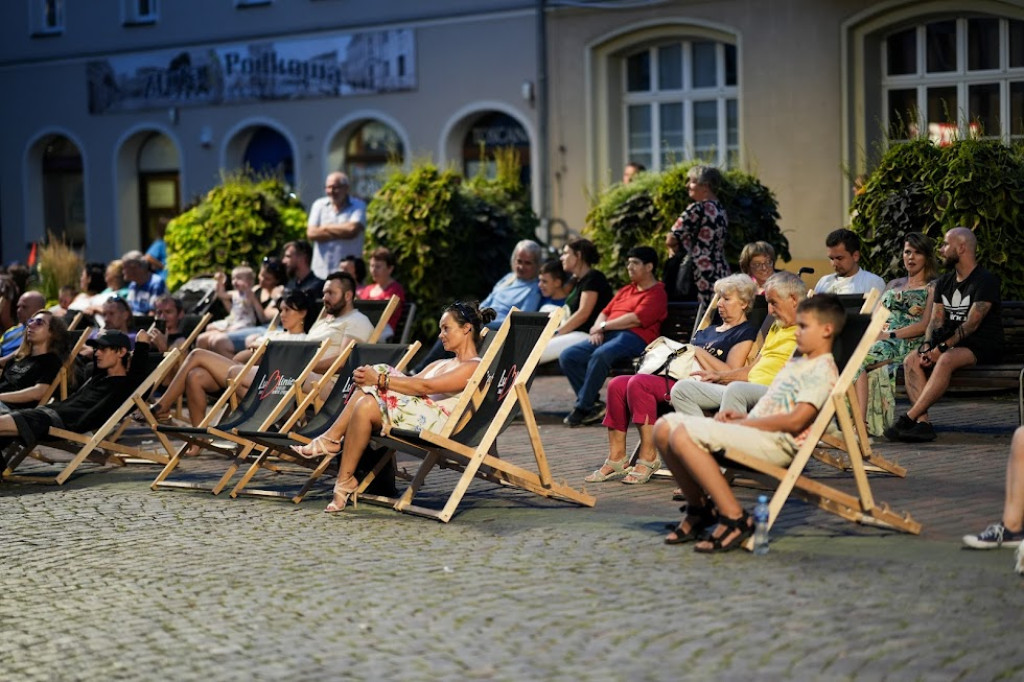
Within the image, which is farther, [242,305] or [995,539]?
[242,305]

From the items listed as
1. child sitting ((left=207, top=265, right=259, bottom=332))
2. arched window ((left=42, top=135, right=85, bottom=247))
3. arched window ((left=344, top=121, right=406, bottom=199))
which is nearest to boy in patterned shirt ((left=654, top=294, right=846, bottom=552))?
child sitting ((left=207, top=265, right=259, bottom=332))

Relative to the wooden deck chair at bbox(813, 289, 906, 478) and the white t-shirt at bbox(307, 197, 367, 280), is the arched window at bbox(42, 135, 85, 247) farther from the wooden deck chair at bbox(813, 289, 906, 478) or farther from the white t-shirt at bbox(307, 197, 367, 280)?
the wooden deck chair at bbox(813, 289, 906, 478)

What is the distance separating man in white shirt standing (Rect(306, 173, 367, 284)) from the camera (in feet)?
55.7

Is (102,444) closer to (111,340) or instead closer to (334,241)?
(111,340)

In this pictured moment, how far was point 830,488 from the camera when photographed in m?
8.20

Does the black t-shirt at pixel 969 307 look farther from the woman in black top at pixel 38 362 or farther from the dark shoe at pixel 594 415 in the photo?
the woman in black top at pixel 38 362

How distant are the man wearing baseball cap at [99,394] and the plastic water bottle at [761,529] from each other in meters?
5.34

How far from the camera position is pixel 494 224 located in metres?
17.8

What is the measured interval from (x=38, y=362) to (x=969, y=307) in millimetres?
6526

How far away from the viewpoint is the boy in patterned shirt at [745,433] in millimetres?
7926

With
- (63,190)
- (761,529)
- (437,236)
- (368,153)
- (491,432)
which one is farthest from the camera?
(63,190)

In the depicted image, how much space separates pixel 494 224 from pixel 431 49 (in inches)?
377

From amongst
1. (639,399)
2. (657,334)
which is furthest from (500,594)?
(657,334)

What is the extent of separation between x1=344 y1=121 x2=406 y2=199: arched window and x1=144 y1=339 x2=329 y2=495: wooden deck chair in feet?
54.5
